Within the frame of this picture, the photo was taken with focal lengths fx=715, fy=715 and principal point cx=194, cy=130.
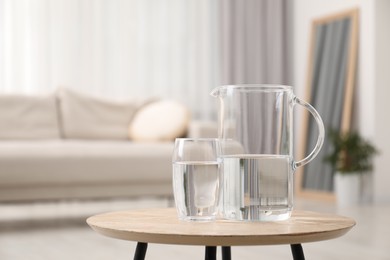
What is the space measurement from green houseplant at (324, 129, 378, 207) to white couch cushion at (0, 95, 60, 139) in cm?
194

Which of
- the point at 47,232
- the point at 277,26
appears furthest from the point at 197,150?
the point at 277,26

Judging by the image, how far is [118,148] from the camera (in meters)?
3.76

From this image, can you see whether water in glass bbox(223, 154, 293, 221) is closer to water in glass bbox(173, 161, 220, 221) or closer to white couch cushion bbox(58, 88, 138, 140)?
water in glass bbox(173, 161, 220, 221)

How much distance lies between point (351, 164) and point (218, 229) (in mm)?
4068

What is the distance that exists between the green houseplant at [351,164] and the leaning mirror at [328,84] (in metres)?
0.19

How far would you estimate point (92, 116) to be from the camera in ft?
14.7

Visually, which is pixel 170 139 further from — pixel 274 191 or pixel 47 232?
pixel 274 191

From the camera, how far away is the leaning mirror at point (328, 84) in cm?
516

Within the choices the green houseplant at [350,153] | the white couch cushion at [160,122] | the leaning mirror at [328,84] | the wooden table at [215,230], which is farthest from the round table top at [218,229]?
the leaning mirror at [328,84]

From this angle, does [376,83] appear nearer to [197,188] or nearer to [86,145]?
[86,145]

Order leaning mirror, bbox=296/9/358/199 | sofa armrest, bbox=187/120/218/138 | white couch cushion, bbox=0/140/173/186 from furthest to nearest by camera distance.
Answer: leaning mirror, bbox=296/9/358/199 < sofa armrest, bbox=187/120/218/138 < white couch cushion, bbox=0/140/173/186

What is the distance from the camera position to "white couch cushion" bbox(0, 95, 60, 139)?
4.21 meters

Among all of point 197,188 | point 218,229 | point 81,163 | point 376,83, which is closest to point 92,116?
point 81,163

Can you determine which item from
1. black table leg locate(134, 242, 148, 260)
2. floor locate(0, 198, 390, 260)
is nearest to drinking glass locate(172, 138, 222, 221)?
black table leg locate(134, 242, 148, 260)
